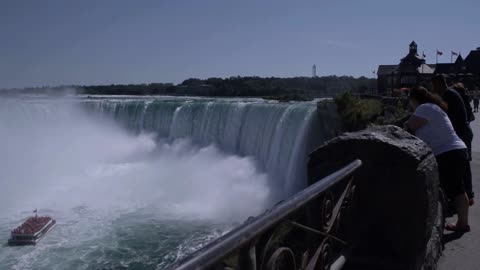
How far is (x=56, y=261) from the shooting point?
1263 centimetres

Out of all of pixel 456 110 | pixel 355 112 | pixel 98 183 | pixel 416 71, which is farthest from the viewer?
pixel 416 71

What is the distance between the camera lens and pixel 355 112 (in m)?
20.9

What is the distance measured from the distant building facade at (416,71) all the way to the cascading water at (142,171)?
52.8 ft

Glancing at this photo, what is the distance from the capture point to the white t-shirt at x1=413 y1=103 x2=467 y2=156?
3.75 metres

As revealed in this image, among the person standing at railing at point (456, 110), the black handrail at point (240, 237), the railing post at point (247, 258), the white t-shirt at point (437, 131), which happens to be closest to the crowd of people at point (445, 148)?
the white t-shirt at point (437, 131)

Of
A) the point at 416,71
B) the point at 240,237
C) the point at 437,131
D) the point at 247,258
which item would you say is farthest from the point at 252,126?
the point at 416,71

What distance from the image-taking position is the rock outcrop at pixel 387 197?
258cm

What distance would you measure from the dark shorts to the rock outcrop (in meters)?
1.10

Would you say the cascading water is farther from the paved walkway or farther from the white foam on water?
the paved walkway

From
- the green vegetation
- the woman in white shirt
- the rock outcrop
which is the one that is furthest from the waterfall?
the rock outcrop

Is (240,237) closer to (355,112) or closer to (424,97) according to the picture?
(424,97)

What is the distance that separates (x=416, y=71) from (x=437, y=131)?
42341mm

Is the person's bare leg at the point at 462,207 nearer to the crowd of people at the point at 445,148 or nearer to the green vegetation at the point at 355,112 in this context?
the crowd of people at the point at 445,148

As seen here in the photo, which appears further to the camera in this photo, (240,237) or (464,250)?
(464,250)
